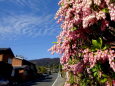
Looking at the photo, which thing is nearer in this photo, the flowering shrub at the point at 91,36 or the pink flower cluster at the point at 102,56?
the pink flower cluster at the point at 102,56

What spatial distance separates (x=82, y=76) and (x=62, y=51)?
77.1 inches

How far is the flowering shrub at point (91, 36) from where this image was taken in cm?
413

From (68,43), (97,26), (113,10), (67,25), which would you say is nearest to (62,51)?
(68,43)

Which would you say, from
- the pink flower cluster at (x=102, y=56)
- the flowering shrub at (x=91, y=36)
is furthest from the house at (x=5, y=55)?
the pink flower cluster at (x=102, y=56)

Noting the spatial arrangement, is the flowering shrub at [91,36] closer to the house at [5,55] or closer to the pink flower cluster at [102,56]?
the pink flower cluster at [102,56]

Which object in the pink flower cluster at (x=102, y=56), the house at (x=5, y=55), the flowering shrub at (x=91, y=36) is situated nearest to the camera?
the pink flower cluster at (x=102, y=56)

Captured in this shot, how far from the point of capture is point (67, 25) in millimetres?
4887

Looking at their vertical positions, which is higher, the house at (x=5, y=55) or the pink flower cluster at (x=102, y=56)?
the house at (x=5, y=55)

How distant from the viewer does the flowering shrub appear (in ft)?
13.5

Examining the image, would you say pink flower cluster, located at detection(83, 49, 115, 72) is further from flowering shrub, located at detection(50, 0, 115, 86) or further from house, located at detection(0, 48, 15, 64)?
house, located at detection(0, 48, 15, 64)

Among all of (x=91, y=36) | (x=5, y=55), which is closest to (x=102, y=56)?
(x=91, y=36)

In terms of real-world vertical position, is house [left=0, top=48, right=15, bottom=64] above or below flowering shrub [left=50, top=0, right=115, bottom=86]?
above

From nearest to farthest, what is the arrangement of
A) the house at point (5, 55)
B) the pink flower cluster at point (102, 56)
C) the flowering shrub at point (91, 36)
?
the pink flower cluster at point (102, 56)
the flowering shrub at point (91, 36)
the house at point (5, 55)

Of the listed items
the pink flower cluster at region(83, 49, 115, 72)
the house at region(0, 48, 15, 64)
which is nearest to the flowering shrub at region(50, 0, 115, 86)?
the pink flower cluster at region(83, 49, 115, 72)
